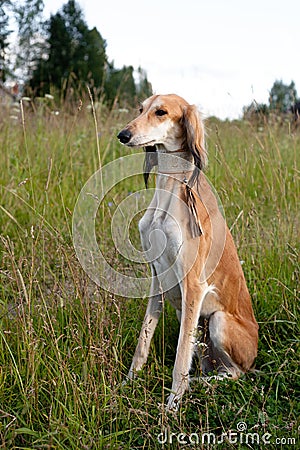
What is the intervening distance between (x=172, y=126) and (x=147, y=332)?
104 cm

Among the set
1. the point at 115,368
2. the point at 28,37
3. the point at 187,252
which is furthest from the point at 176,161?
the point at 28,37

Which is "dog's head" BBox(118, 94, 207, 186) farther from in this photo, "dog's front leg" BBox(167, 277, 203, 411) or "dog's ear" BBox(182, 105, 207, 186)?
"dog's front leg" BBox(167, 277, 203, 411)

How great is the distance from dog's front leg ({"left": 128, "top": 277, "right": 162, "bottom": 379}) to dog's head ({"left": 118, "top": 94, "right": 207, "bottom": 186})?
63cm

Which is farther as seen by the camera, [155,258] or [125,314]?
[125,314]

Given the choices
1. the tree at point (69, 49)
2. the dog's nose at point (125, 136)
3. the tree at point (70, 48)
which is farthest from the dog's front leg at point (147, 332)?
the tree at point (70, 48)

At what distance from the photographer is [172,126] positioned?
2625 millimetres

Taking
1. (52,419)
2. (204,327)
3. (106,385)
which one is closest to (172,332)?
(204,327)

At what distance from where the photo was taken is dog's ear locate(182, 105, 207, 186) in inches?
103

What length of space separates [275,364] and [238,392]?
300 mm

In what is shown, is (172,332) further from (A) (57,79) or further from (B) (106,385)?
(A) (57,79)

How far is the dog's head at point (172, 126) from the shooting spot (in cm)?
254

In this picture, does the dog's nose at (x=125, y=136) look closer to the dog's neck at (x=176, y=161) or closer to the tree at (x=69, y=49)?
the dog's neck at (x=176, y=161)

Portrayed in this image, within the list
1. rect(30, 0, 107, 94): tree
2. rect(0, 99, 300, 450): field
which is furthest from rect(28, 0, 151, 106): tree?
rect(0, 99, 300, 450): field

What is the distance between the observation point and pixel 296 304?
303 centimetres
